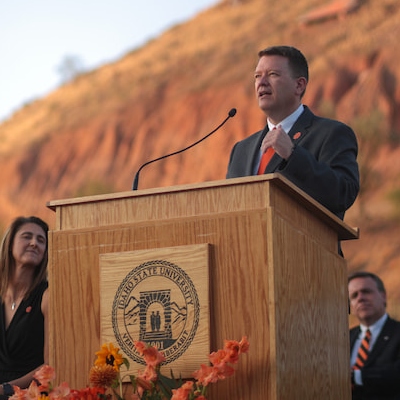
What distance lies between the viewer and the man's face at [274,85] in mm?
4355

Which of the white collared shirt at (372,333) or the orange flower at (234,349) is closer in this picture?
the orange flower at (234,349)

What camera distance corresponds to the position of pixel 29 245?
5395 millimetres

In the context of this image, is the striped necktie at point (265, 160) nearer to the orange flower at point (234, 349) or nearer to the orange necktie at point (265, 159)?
the orange necktie at point (265, 159)

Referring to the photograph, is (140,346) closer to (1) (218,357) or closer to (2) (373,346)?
(1) (218,357)

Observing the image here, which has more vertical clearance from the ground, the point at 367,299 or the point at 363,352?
the point at 367,299

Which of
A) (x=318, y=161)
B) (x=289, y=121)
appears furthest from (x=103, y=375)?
(x=289, y=121)

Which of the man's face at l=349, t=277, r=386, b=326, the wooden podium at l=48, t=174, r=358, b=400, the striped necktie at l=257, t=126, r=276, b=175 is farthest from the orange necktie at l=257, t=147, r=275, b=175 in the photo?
the man's face at l=349, t=277, r=386, b=326

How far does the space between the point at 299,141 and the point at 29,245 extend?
182 centimetres

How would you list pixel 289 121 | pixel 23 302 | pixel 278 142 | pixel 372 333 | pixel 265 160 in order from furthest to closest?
pixel 372 333 < pixel 23 302 < pixel 289 121 < pixel 265 160 < pixel 278 142

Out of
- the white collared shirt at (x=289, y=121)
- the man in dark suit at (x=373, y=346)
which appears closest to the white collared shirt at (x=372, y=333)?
the man in dark suit at (x=373, y=346)

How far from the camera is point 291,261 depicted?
3408 mm

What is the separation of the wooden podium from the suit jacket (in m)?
0.15

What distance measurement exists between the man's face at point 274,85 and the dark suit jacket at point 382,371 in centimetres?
290

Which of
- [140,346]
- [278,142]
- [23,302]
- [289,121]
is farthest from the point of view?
[23,302]
